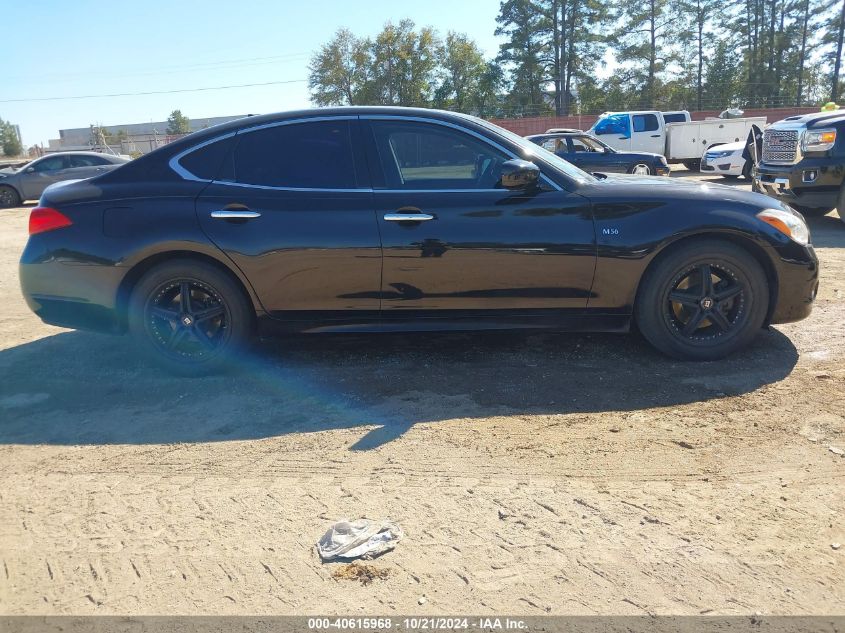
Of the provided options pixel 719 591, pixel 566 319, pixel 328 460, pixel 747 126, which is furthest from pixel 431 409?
pixel 747 126

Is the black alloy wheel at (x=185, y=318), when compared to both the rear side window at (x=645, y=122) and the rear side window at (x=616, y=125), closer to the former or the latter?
the rear side window at (x=616, y=125)

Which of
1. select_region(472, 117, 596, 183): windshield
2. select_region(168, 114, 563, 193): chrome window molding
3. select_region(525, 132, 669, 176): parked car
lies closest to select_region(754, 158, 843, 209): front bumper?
select_region(472, 117, 596, 183): windshield

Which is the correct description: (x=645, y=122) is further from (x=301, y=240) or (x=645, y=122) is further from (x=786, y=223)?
(x=301, y=240)

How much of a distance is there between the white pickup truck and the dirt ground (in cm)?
1954

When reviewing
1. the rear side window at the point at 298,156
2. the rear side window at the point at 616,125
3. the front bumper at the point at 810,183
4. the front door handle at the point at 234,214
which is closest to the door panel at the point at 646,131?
the rear side window at the point at 616,125

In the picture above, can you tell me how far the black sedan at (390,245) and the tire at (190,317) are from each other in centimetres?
1

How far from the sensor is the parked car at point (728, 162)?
17.4 meters

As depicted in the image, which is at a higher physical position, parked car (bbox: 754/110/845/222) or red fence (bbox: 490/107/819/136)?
red fence (bbox: 490/107/819/136)

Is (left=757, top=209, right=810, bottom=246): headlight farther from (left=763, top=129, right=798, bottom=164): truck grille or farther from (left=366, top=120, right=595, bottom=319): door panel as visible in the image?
(left=763, top=129, right=798, bottom=164): truck grille

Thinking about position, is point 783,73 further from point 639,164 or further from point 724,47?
point 639,164

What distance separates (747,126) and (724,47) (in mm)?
35129

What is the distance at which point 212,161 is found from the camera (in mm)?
4336

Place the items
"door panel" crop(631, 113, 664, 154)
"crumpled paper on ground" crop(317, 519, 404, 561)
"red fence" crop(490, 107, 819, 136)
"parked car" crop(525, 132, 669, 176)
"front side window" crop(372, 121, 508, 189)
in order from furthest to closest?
"red fence" crop(490, 107, 819, 136), "door panel" crop(631, 113, 664, 154), "parked car" crop(525, 132, 669, 176), "front side window" crop(372, 121, 508, 189), "crumpled paper on ground" crop(317, 519, 404, 561)

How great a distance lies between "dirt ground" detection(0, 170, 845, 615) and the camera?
2348mm
